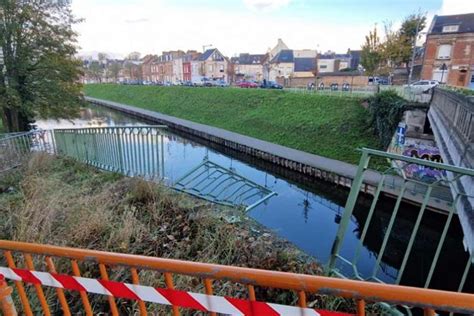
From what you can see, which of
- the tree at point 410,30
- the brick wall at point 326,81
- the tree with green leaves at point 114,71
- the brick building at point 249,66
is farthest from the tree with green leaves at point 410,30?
the tree with green leaves at point 114,71

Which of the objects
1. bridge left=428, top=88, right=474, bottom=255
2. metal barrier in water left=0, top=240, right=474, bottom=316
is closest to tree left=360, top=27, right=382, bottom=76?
bridge left=428, top=88, right=474, bottom=255

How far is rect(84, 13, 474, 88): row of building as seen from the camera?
30016 millimetres

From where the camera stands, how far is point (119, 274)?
122 inches

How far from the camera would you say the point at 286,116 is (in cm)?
2214

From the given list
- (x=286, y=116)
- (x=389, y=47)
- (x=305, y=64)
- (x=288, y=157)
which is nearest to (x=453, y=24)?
(x=389, y=47)

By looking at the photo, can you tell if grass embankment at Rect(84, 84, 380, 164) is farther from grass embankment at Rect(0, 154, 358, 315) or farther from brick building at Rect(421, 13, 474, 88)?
brick building at Rect(421, 13, 474, 88)

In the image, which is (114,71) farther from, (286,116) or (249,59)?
(286,116)

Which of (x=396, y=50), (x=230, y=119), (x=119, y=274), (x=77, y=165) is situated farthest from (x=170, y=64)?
(x=119, y=274)

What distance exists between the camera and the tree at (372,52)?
28.4m

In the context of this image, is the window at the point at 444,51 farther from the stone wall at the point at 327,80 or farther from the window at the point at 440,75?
the stone wall at the point at 327,80

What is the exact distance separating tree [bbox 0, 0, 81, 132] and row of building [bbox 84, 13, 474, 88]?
3396 cm

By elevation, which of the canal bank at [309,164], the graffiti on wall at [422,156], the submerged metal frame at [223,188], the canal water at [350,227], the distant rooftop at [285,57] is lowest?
the canal water at [350,227]

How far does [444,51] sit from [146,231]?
37.2 metres

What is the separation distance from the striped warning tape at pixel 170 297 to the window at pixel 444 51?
3801 cm
